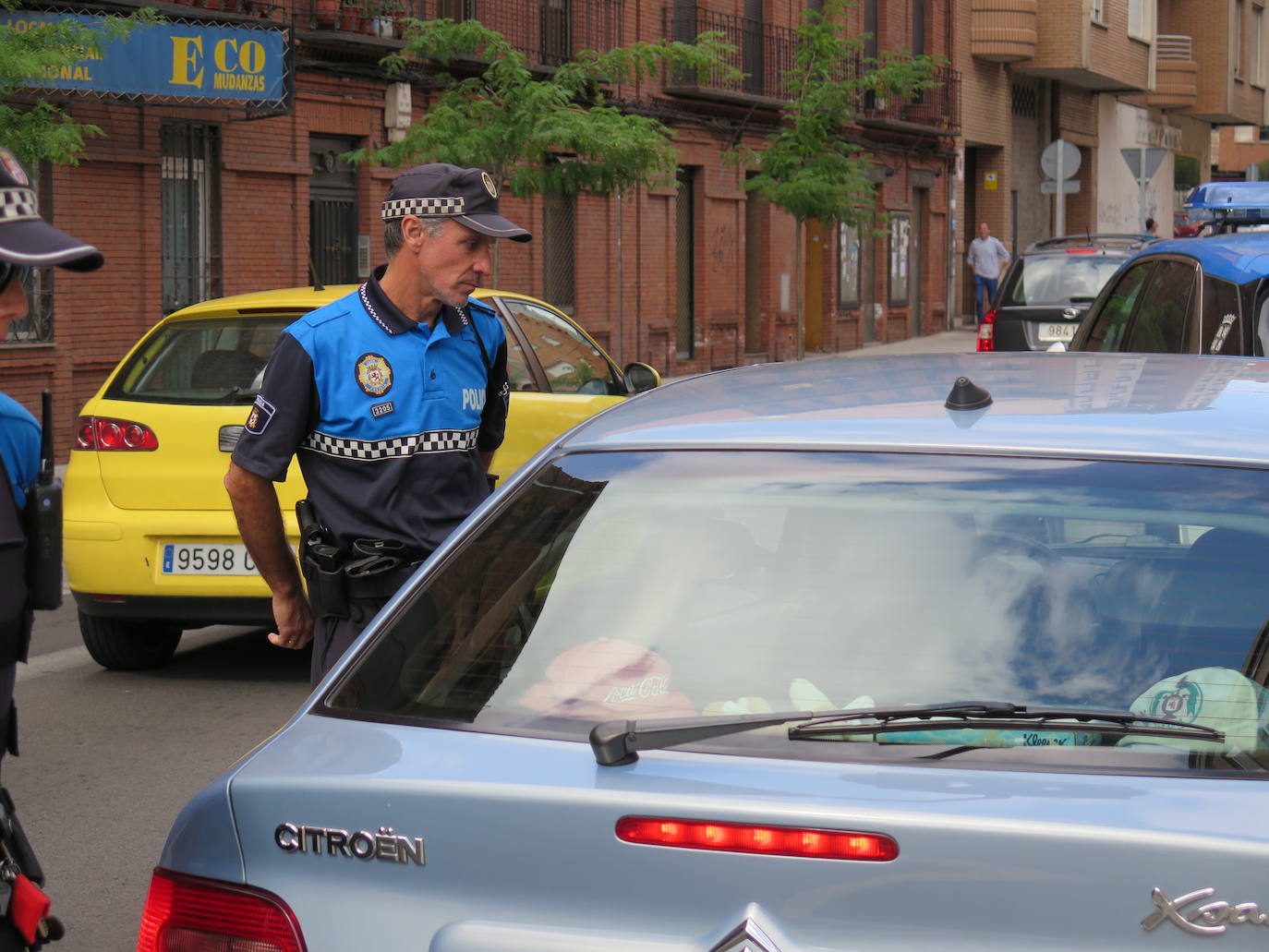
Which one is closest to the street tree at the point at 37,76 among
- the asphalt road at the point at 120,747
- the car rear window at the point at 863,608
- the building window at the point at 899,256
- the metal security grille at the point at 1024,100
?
the asphalt road at the point at 120,747

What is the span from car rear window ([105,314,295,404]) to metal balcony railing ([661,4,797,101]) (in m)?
19.8

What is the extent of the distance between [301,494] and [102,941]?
2945mm

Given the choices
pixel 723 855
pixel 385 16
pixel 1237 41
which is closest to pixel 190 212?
pixel 385 16

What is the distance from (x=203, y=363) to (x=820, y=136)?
59.8 feet

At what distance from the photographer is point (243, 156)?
19.0 meters

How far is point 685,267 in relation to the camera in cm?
2881

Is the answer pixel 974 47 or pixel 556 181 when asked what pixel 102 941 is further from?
pixel 974 47

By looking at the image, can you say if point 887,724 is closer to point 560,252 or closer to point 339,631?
point 339,631

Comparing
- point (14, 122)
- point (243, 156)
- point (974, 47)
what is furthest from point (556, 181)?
point (974, 47)

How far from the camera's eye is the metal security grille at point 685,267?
28516 millimetres

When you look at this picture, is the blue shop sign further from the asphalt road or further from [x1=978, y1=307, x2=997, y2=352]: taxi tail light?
the asphalt road

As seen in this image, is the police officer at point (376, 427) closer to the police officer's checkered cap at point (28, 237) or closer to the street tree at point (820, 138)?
the police officer's checkered cap at point (28, 237)

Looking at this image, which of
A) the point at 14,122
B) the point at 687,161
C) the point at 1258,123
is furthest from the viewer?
the point at 1258,123

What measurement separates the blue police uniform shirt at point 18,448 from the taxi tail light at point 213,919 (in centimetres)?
90
